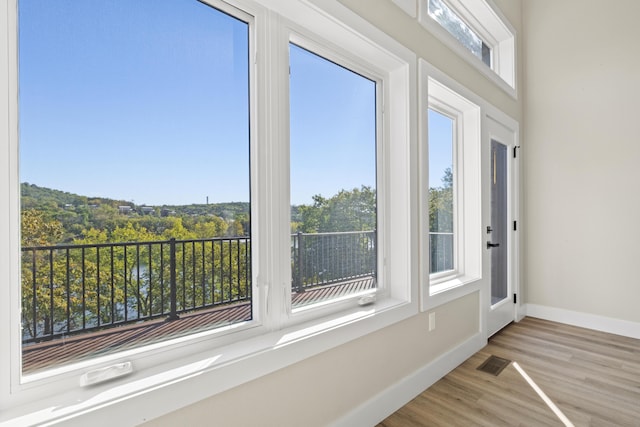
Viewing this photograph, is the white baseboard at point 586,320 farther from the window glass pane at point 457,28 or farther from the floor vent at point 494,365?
the window glass pane at point 457,28

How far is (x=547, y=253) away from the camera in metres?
3.69

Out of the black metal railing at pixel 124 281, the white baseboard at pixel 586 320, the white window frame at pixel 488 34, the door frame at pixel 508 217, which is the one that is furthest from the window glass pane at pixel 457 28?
the white baseboard at pixel 586 320

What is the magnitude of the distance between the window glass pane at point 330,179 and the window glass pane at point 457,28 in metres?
1.10

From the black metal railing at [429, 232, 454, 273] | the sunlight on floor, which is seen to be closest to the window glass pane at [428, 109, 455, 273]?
the black metal railing at [429, 232, 454, 273]

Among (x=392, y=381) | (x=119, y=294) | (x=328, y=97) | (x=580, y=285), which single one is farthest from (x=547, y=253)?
(x=119, y=294)

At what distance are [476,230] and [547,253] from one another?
134 centimetres

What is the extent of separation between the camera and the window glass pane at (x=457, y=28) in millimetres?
2699

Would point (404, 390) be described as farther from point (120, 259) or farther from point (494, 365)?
point (120, 259)

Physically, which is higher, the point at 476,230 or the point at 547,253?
the point at 476,230

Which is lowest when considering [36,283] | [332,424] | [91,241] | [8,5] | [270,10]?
[332,424]

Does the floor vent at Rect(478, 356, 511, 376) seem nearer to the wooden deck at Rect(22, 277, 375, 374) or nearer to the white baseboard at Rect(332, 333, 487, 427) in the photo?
the white baseboard at Rect(332, 333, 487, 427)

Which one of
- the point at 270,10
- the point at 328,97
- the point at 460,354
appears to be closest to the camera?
the point at 270,10

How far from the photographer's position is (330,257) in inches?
75.0

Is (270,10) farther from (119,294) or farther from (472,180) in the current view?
(472,180)
